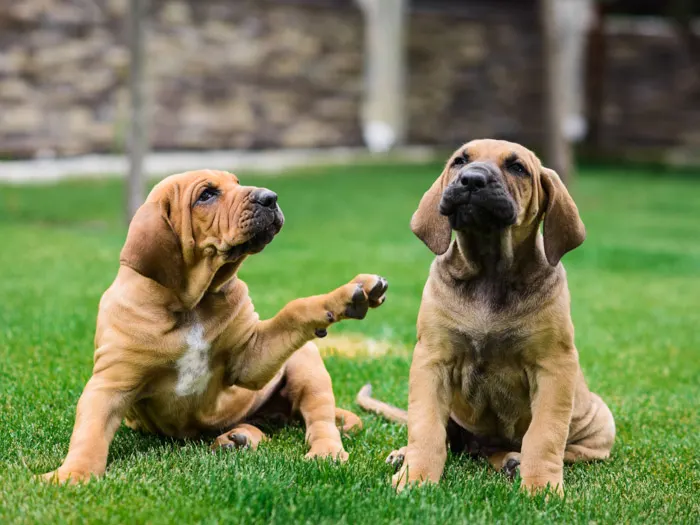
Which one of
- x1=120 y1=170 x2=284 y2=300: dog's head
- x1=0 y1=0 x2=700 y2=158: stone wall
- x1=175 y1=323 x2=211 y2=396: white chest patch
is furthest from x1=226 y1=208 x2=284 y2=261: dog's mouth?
x1=0 y1=0 x2=700 y2=158: stone wall

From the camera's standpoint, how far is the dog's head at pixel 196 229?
428 centimetres

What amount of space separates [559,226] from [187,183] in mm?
1595

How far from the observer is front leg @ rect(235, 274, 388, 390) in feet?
14.0

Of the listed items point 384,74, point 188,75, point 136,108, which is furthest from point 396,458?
point 384,74

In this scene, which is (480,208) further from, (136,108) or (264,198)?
(136,108)

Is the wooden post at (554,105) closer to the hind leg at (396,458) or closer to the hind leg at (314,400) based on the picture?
the hind leg at (314,400)

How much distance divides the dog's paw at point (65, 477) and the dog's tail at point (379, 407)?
5.73 ft

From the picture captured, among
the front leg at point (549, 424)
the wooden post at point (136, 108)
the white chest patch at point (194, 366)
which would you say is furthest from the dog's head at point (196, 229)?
the wooden post at point (136, 108)

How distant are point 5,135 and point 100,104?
1795 mm

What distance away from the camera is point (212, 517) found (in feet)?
11.5

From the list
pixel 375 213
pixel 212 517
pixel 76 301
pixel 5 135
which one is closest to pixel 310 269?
pixel 76 301

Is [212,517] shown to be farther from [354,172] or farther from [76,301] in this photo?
[354,172]

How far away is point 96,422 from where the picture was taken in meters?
4.15

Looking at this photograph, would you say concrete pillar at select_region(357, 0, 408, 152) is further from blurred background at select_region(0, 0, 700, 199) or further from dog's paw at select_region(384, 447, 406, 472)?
dog's paw at select_region(384, 447, 406, 472)
